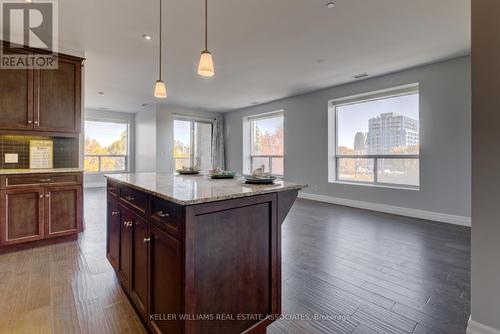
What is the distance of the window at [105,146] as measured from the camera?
8086mm

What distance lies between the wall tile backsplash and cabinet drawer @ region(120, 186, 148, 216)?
7.45 ft

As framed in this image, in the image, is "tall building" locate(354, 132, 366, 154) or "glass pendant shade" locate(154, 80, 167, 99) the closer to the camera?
"glass pendant shade" locate(154, 80, 167, 99)

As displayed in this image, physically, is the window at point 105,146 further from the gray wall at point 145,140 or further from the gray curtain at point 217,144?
the gray curtain at point 217,144

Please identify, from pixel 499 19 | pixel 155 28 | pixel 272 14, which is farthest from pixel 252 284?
pixel 155 28

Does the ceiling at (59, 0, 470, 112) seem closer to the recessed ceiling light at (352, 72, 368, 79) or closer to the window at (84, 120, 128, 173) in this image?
the recessed ceiling light at (352, 72, 368, 79)

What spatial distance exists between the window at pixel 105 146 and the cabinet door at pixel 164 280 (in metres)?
8.00

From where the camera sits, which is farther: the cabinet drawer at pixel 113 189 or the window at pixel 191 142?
the window at pixel 191 142

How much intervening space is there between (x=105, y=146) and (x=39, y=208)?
19.4 feet

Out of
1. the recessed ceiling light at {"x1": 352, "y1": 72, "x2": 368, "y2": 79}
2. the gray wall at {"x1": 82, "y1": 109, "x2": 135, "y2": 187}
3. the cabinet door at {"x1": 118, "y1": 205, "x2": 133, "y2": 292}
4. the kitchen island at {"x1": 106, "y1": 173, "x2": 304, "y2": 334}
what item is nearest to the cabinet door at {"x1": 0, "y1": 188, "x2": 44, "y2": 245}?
the cabinet door at {"x1": 118, "y1": 205, "x2": 133, "y2": 292}

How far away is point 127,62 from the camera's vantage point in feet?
13.7

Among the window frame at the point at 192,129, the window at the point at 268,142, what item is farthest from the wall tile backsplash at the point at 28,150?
the window at the point at 268,142

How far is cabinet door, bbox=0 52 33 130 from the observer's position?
2969mm

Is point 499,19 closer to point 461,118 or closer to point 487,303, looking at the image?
point 487,303

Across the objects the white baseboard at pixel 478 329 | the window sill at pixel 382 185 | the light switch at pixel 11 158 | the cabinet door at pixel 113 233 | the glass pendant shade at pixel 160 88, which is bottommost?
the white baseboard at pixel 478 329
